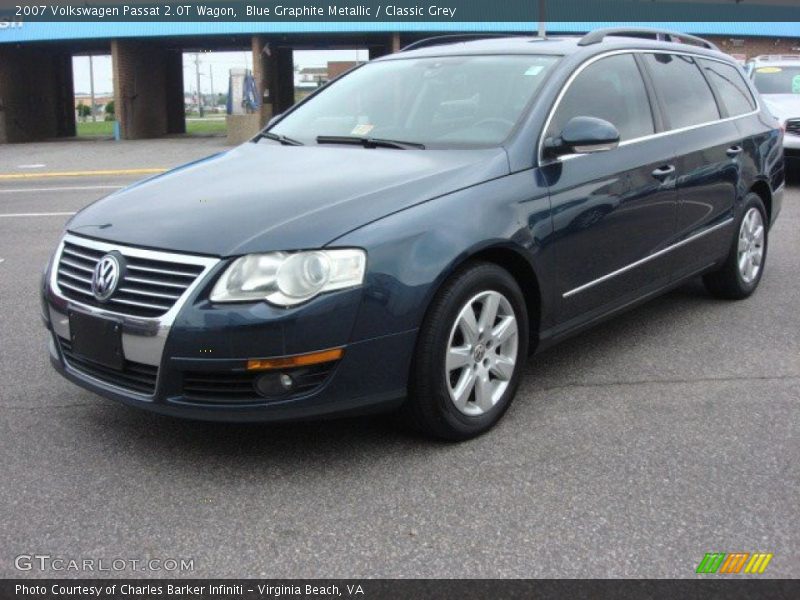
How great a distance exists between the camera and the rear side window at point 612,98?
423cm

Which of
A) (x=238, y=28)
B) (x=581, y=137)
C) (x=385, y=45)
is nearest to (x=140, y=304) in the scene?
(x=581, y=137)

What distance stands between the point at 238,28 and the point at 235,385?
28991mm

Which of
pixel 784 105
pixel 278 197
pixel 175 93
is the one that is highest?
pixel 175 93

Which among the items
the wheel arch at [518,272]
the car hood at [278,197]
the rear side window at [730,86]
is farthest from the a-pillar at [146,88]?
the wheel arch at [518,272]

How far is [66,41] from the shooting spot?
32688mm

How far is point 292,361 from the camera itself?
3080 millimetres

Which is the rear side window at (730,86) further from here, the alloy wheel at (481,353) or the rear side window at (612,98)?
the alloy wheel at (481,353)

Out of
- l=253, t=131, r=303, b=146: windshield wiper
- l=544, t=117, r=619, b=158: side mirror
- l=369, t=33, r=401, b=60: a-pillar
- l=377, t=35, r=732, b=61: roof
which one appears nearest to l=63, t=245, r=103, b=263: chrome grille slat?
l=253, t=131, r=303, b=146: windshield wiper

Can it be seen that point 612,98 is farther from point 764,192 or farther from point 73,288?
point 73,288

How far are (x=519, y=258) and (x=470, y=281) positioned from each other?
39 centimetres

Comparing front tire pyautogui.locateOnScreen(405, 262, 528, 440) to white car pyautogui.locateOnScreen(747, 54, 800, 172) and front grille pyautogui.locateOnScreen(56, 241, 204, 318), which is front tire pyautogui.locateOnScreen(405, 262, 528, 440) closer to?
front grille pyautogui.locateOnScreen(56, 241, 204, 318)

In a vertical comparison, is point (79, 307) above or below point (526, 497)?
above

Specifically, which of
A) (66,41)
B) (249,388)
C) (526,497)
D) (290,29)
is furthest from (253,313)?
(66,41)

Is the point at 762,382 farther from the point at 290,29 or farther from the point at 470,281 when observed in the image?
the point at 290,29
